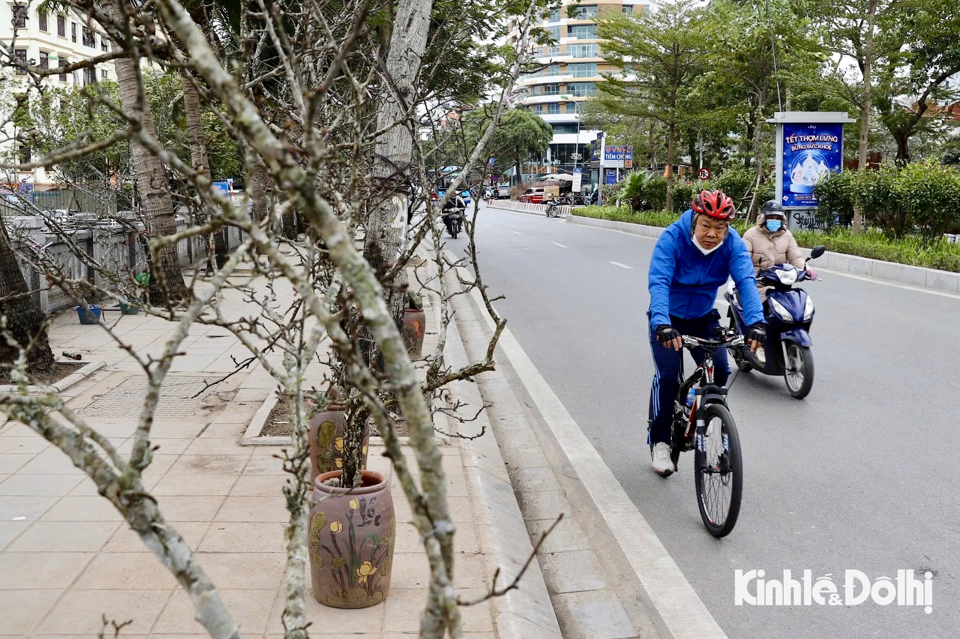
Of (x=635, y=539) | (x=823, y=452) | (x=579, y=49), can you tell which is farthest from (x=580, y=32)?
(x=635, y=539)

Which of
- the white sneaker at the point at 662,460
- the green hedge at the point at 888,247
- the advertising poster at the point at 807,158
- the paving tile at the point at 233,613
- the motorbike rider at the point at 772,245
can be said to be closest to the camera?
the paving tile at the point at 233,613

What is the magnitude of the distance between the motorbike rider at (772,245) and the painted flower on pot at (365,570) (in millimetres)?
5507

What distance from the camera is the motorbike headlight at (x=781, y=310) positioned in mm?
7801

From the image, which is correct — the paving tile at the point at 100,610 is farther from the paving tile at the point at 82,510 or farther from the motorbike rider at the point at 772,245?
the motorbike rider at the point at 772,245

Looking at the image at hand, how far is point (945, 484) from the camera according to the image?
18.2 feet

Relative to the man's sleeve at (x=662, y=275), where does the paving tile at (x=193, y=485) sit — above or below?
below

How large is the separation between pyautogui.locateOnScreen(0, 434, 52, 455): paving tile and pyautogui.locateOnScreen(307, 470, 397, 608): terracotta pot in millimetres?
2970

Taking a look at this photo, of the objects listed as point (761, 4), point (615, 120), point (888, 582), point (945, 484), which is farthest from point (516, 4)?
point (615, 120)

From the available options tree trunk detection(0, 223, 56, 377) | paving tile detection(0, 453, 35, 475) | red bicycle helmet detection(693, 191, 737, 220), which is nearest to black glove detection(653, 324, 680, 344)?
red bicycle helmet detection(693, 191, 737, 220)

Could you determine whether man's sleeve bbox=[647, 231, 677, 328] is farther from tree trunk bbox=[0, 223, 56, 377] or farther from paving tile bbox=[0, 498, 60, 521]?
tree trunk bbox=[0, 223, 56, 377]

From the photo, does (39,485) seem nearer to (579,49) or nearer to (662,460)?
(662,460)

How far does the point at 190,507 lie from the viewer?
16.1 feet

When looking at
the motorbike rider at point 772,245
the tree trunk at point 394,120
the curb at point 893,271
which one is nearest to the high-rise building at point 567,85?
the curb at point 893,271

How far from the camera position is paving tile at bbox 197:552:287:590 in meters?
3.98
